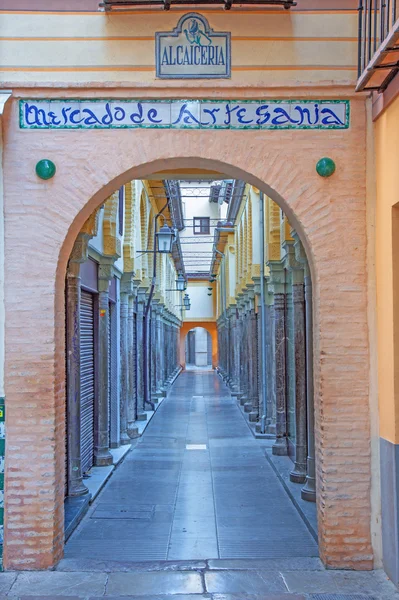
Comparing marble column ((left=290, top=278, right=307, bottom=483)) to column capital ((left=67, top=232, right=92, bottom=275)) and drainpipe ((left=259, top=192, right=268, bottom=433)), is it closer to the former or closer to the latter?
column capital ((left=67, top=232, right=92, bottom=275))

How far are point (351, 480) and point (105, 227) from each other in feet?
20.7

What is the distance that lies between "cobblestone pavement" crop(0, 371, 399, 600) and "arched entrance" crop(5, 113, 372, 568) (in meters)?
0.34

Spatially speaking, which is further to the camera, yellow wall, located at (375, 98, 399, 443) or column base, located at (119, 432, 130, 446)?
column base, located at (119, 432, 130, 446)

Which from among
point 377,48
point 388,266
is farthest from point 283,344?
point 377,48

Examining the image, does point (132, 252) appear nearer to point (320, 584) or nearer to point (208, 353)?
point (320, 584)

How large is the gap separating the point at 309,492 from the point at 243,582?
273 cm

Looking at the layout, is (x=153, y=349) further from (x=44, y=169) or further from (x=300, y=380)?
(x=44, y=169)

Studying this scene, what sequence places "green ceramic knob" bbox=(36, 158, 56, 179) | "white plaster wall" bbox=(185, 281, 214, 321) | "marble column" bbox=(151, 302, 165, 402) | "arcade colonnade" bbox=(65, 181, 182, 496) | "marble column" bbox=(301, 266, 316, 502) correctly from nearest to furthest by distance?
"green ceramic knob" bbox=(36, 158, 56, 179)
"marble column" bbox=(301, 266, 316, 502)
"arcade colonnade" bbox=(65, 181, 182, 496)
"marble column" bbox=(151, 302, 165, 402)
"white plaster wall" bbox=(185, 281, 214, 321)

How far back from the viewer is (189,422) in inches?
658

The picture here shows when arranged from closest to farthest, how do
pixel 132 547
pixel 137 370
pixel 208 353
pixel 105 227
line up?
pixel 132 547, pixel 105 227, pixel 137 370, pixel 208 353

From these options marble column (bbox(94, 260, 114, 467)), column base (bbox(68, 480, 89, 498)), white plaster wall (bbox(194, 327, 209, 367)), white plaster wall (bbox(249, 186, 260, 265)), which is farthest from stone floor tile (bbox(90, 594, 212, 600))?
white plaster wall (bbox(194, 327, 209, 367))

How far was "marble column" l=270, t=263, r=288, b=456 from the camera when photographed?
38.4 feet

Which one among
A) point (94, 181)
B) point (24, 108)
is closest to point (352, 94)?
point (94, 181)

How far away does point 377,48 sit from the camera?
18.6 ft
